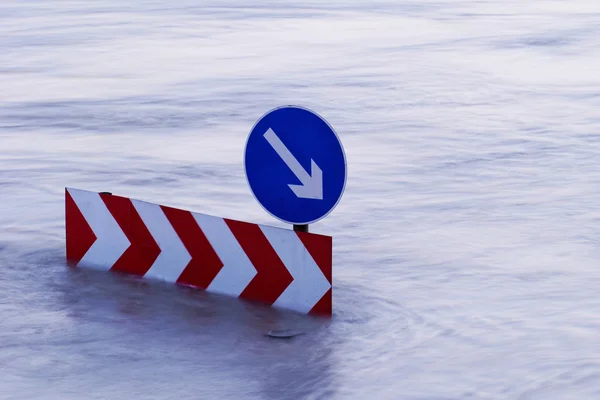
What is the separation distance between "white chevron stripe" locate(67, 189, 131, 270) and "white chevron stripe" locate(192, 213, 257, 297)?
2.21 ft

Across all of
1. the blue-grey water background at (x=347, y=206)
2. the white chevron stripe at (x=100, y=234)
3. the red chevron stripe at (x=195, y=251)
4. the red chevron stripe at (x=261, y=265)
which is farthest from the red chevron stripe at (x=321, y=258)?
the white chevron stripe at (x=100, y=234)

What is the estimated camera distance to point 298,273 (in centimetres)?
783

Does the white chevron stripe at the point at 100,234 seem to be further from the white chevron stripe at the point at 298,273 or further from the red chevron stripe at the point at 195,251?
the white chevron stripe at the point at 298,273

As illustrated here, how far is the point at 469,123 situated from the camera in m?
14.6

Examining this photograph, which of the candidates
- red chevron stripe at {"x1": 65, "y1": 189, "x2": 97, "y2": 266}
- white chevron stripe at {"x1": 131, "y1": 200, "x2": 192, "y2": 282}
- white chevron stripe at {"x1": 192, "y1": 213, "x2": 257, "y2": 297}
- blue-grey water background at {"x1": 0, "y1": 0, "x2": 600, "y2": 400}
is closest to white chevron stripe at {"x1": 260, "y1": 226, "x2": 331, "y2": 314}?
blue-grey water background at {"x1": 0, "y1": 0, "x2": 600, "y2": 400}

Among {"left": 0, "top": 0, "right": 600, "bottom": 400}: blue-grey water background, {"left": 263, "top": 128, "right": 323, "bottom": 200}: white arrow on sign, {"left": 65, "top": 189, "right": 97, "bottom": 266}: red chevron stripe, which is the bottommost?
{"left": 0, "top": 0, "right": 600, "bottom": 400}: blue-grey water background

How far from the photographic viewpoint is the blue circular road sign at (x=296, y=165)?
296 inches

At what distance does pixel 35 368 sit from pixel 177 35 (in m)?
17.9

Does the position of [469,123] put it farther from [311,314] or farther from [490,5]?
[490,5]

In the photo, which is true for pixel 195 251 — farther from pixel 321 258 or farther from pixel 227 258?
pixel 321 258

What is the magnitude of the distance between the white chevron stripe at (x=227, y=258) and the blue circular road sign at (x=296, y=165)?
0.43 metres

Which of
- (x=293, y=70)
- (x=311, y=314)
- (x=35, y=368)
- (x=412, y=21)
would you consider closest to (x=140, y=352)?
(x=35, y=368)

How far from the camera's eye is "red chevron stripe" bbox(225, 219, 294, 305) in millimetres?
7918

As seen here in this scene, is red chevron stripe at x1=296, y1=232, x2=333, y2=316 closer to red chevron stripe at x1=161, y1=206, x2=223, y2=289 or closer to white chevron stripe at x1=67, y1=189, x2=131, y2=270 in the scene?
red chevron stripe at x1=161, y1=206, x2=223, y2=289
